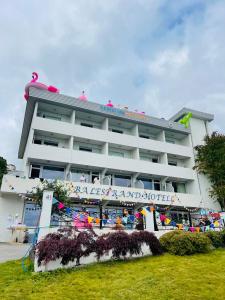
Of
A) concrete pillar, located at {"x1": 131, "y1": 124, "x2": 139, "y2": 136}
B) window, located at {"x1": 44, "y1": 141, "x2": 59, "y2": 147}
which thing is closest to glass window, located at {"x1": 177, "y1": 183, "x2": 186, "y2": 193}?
concrete pillar, located at {"x1": 131, "y1": 124, "x2": 139, "y2": 136}

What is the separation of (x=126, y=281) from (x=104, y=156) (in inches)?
693

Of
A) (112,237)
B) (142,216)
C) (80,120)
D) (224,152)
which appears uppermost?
(80,120)

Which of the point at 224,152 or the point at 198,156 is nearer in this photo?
the point at 224,152

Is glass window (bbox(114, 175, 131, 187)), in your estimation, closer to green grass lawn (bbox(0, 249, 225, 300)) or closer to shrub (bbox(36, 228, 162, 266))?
shrub (bbox(36, 228, 162, 266))

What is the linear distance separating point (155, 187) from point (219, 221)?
12.6m

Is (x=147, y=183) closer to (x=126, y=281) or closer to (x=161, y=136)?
(x=161, y=136)

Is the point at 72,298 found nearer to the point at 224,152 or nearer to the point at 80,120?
the point at 80,120

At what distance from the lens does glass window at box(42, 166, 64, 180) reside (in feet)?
77.9

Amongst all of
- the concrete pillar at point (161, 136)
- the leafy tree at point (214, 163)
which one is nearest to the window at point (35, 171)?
the concrete pillar at point (161, 136)

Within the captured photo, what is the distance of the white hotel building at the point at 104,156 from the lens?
875 inches

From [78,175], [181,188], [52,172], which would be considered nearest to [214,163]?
[181,188]

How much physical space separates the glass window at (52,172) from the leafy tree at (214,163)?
1518 cm

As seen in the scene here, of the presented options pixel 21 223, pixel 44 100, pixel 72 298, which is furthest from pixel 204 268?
pixel 44 100

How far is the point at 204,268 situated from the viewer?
8.64 m
